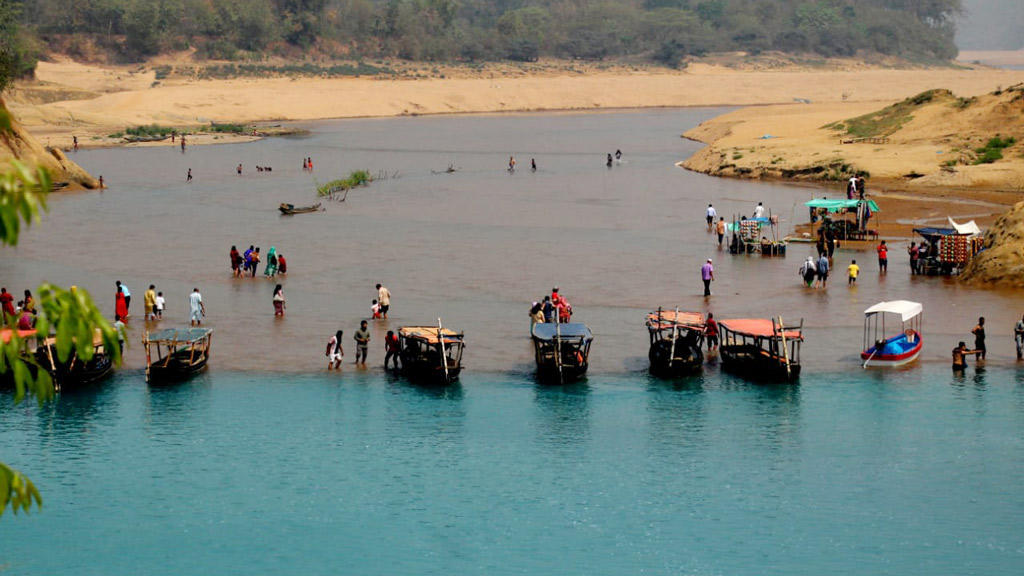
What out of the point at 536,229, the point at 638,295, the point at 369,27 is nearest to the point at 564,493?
the point at 638,295

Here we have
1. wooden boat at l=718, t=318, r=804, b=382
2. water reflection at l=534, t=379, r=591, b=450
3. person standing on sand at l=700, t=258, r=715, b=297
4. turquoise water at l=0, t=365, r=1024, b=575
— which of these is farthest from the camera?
person standing on sand at l=700, t=258, r=715, b=297

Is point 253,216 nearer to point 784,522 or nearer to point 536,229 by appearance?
point 536,229

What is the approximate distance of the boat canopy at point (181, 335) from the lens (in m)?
31.5

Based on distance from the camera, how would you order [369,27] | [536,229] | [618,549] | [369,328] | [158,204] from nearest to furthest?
1. [618,549]
2. [369,328]
3. [536,229]
4. [158,204]
5. [369,27]

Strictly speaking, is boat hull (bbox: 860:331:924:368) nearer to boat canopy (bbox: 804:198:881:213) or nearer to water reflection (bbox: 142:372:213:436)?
water reflection (bbox: 142:372:213:436)

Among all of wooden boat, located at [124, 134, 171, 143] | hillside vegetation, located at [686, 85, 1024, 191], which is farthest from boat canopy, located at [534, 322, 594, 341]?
wooden boat, located at [124, 134, 171, 143]

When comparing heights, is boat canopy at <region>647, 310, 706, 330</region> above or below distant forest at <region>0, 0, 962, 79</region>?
below

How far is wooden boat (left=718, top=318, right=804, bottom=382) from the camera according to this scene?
101 feet

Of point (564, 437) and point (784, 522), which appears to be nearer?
point (784, 522)

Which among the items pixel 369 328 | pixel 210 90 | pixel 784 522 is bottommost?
pixel 784 522

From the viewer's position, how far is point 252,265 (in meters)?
43.5

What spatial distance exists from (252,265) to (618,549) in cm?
2431

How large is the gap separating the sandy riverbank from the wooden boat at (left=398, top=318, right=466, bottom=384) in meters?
77.9

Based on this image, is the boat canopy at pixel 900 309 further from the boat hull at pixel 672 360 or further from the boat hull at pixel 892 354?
the boat hull at pixel 672 360
